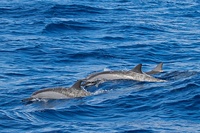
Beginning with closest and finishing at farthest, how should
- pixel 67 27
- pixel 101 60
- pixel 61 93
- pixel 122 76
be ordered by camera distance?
pixel 61 93, pixel 122 76, pixel 101 60, pixel 67 27

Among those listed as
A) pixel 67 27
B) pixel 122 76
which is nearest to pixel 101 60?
pixel 122 76

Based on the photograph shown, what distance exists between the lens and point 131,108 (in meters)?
20.3

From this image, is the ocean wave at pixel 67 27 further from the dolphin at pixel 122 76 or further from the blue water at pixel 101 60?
the dolphin at pixel 122 76

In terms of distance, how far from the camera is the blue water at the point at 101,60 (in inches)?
750

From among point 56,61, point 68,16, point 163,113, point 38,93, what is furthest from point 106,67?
point 68,16

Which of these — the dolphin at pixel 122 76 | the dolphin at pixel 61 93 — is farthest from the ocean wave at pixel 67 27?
the dolphin at pixel 61 93

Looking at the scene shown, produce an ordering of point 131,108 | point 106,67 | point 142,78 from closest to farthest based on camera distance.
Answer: point 131,108 < point 142,78 < point 106,67

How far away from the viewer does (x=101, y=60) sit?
2938cm

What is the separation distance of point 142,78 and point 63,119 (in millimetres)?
5944

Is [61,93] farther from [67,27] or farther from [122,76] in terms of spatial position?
[67,27]

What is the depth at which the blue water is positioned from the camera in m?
19.0

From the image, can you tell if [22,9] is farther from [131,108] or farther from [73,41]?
[131,108]

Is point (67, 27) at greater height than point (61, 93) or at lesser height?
greater

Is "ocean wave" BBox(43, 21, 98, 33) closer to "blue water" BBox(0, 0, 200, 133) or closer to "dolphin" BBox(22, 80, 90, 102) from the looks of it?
"blue water" BBox(0, 0, 200, 133)
